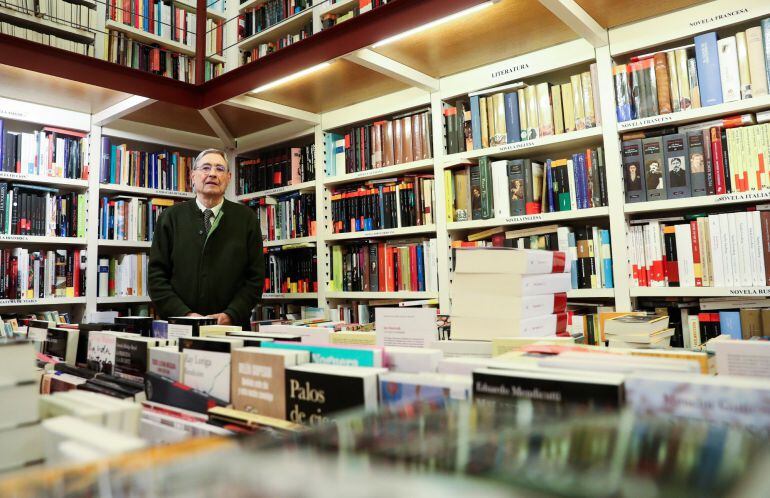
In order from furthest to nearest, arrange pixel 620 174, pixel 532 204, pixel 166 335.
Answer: pixel 532 204
pixel 620 174
pixel 166 335

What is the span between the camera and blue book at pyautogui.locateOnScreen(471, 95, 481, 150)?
2.57m

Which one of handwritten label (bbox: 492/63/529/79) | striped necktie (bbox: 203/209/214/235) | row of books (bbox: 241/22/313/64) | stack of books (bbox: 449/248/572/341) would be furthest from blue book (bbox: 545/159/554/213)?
row of books (bbox: 241/22/313/64)

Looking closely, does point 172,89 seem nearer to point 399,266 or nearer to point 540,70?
point 399,266

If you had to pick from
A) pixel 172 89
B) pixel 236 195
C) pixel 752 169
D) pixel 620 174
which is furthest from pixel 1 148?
pixel 752 169

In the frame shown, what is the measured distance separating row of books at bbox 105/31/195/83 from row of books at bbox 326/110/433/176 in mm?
1447

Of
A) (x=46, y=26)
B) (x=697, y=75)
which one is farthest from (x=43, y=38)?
(x=697, y=75)

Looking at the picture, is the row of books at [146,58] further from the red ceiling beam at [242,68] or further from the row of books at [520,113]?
the row of books at [520,113]

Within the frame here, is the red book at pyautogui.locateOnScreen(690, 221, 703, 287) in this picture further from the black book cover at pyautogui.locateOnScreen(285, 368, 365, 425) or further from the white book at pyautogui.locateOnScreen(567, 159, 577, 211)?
the black book cover at pyautogui.locateOnScreen(285, 368, 365, 425)

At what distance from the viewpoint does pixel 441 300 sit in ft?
8.63

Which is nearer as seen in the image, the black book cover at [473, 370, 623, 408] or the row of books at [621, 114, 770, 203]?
the black book cover at [473, 370, 623, 408]

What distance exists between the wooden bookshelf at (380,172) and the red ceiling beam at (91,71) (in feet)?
3.03

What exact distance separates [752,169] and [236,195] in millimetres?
3092

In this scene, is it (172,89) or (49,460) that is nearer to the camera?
(49,460)

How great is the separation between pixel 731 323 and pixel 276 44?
357 centimetres
